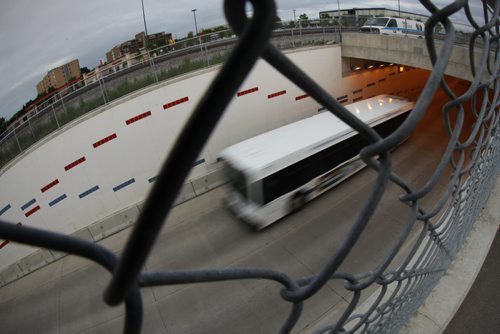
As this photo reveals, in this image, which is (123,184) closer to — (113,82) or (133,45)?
(113,82)

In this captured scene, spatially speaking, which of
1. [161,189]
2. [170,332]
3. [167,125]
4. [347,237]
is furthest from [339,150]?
[161,189]

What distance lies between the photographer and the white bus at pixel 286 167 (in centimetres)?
834

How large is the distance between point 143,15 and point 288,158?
10.2 metres

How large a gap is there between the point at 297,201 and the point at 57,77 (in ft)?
32.7

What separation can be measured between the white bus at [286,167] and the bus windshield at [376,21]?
8.23 metres

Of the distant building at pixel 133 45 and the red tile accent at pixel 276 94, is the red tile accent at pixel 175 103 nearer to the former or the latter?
the red tile accent at pixel 276 94

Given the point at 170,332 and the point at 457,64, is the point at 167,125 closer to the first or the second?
the point at 170,332


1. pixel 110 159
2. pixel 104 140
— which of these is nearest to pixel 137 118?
pixel 104 140

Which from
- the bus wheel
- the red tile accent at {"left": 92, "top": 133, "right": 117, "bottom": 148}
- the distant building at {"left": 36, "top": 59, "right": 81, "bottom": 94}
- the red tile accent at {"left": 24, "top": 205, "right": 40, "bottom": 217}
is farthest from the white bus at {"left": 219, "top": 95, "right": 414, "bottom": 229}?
the distant building at {"left": 36, "top": 59, "right": 81, "bottom": 94}

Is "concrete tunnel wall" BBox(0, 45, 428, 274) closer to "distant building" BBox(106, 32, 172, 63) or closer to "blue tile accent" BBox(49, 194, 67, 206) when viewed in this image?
"blue tile accent" BBox(49, 194, 67, 206)

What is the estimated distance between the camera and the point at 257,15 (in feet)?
1.25

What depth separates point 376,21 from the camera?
629 inches

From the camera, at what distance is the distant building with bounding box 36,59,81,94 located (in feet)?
39.6

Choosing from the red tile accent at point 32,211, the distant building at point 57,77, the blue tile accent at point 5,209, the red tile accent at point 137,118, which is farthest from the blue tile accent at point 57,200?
the distant building at point 57,77
